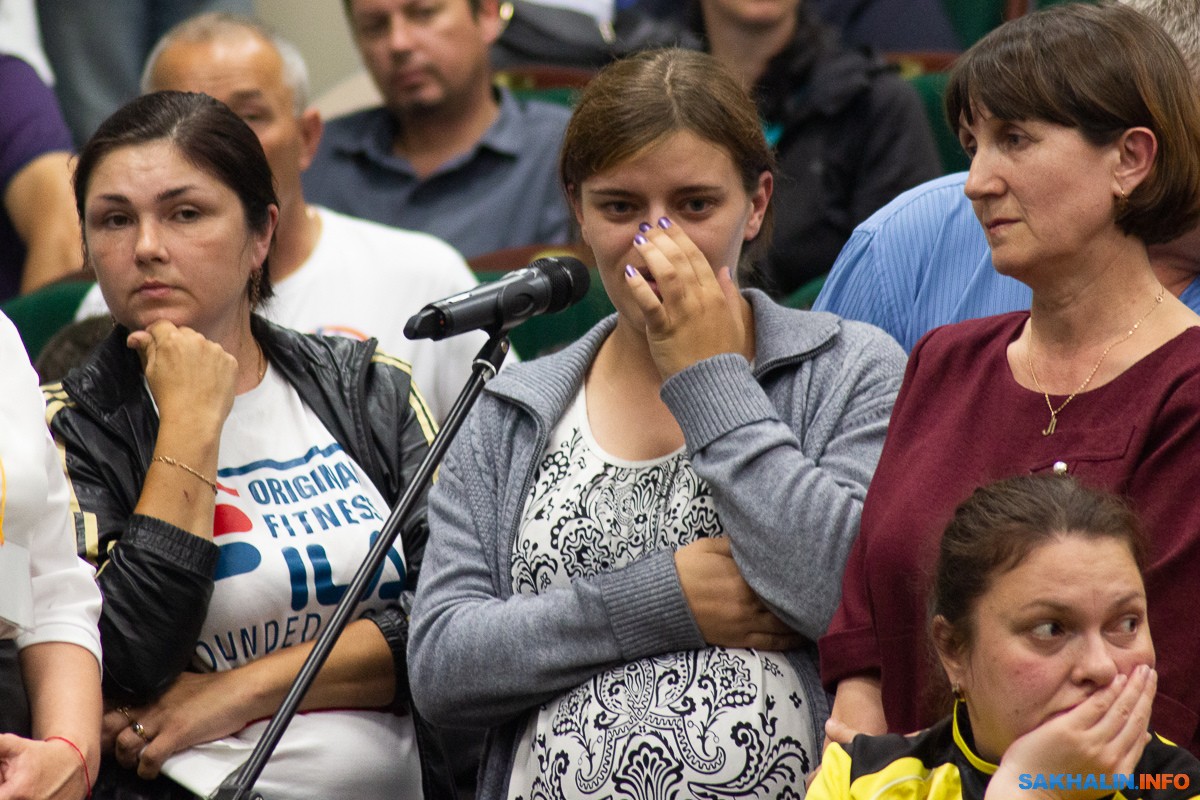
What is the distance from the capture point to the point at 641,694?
1.97 m

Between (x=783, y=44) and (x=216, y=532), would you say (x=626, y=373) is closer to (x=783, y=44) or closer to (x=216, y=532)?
(x=216, y=532)

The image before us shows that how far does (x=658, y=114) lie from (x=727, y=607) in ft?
2.02

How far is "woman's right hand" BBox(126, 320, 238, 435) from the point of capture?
230 cm

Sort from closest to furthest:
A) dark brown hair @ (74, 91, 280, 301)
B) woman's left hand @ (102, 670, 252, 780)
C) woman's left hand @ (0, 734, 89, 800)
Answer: woman's left hand @ (0, 734, 89, 800), woman's left hand @ (102, 670, 252, 780), dark brown hair @ (74, 91, 280, 301)

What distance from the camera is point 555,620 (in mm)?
2023

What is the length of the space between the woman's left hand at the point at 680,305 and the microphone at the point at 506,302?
86 mm

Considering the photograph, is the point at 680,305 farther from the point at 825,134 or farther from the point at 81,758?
the point at 825,134

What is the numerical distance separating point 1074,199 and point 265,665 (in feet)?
3.95

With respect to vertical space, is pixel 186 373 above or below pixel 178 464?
above

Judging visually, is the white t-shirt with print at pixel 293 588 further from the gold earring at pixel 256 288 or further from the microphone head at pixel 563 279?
the microphone head at pixel 563 279

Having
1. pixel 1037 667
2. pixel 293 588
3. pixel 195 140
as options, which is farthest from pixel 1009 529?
pixel 195 140

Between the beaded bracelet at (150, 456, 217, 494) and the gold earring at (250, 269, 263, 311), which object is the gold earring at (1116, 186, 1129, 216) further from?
the gold earring at (250, 269, 263, 311)

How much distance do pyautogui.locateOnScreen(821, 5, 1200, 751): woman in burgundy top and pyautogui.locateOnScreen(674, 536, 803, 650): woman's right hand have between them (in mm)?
120

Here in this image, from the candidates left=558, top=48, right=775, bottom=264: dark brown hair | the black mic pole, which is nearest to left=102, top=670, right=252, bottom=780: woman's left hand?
the black mic pole
